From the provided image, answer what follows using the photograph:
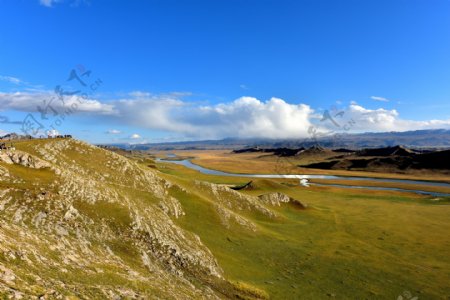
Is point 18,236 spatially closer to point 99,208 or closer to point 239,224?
point 99,208

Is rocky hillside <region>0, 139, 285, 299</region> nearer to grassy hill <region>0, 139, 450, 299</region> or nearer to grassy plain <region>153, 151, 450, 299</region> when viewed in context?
grassy hill <region>0, 139, 450, 299</region>

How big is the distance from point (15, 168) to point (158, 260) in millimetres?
23808

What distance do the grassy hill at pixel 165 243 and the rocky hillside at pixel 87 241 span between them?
0.15 meters

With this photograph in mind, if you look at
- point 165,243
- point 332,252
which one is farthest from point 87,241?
point 332,252

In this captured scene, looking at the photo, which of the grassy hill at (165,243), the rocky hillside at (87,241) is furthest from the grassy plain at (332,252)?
the rocky hillside at (87,241)

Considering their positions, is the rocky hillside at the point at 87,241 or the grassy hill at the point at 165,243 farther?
the grassy hill at the point at 165,243

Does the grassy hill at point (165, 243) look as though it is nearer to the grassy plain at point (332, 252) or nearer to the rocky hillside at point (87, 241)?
the rocky hillside at point (87, 241)

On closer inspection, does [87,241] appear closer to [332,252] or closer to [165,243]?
[165,243]

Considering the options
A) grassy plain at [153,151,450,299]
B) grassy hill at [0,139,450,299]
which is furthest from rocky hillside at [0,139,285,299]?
grassy plain at [153,151,450,299]

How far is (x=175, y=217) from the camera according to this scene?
56875mm

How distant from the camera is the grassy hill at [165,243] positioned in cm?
2628

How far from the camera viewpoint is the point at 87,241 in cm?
3356

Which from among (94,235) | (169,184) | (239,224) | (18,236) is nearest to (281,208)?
(239,224)

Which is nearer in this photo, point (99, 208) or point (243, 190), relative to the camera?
point (99, 208)
